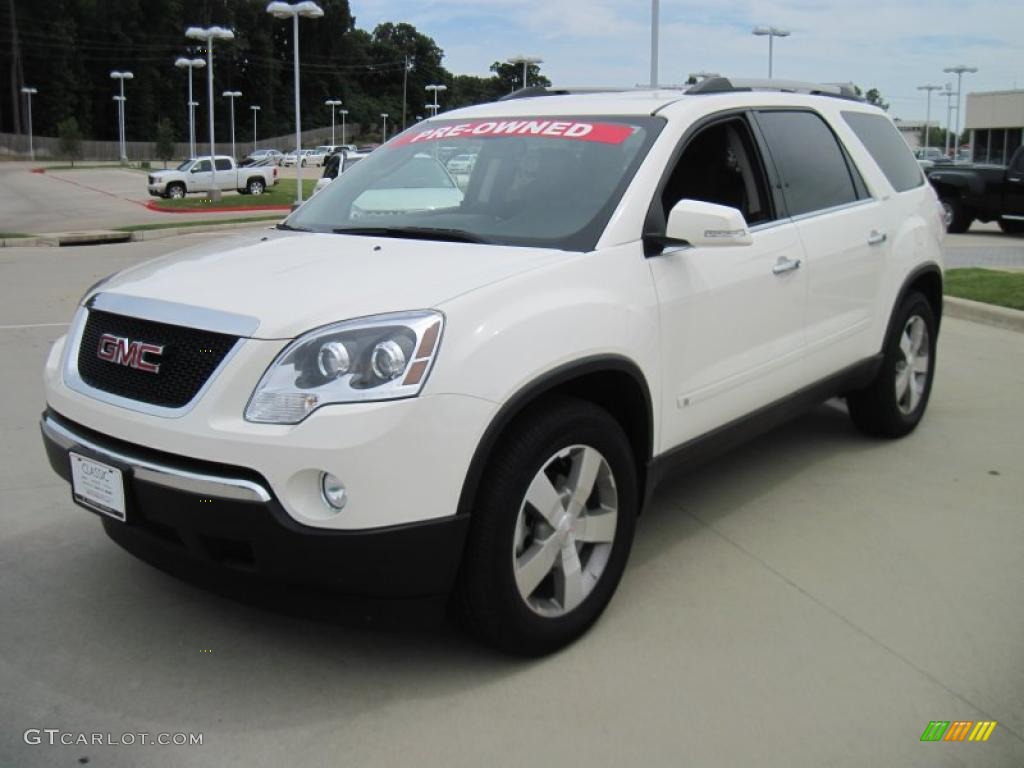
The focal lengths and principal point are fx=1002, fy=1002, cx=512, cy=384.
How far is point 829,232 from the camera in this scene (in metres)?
4.51

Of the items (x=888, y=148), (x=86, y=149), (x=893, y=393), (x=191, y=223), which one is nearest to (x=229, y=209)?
(x=191, y=223)

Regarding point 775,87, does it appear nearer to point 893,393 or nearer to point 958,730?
point 893,393

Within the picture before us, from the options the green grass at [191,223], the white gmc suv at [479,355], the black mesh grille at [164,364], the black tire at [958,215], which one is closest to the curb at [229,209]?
the green grass at [191,223]

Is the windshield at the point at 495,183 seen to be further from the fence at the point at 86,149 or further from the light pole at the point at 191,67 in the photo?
the fence at the point at 86,149

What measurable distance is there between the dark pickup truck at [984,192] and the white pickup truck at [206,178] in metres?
24.8

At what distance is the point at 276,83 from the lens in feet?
405

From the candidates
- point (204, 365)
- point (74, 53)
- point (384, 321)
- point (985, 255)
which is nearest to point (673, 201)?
point (384, 321)

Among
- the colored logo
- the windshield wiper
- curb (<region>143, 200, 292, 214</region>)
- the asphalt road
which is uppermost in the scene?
the windshield wiper

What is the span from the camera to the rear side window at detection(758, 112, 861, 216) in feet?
14.3

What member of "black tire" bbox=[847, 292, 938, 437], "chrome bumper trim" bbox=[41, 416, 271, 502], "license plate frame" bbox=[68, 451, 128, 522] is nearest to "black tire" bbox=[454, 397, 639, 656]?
"chrome bumper trim" bbox=[41, 416, 271, 502]

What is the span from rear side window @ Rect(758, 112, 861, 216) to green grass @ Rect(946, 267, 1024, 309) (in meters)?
5.23

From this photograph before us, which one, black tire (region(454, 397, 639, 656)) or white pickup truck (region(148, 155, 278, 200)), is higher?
white pickup truck (region(148, 155, 278, 200))

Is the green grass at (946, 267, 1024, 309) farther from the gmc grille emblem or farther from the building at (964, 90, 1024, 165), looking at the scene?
the building at (964, 90, 1024, 165)

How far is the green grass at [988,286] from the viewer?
31.0 feet
